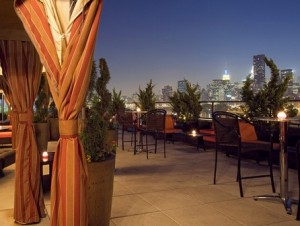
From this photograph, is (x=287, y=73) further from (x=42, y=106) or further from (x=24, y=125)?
(x=42, y=106)

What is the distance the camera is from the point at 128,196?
4355 mm

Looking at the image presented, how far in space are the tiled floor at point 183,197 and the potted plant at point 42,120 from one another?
182 centimetres

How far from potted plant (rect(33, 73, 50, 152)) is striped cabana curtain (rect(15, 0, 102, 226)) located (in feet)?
15.3

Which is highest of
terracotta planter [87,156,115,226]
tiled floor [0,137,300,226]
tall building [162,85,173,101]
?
tall building [162,85,173,101]

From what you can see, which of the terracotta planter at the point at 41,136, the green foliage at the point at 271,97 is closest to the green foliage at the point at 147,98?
the terracotta planter at the point at 41,136

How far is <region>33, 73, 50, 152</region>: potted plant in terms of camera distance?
820cm

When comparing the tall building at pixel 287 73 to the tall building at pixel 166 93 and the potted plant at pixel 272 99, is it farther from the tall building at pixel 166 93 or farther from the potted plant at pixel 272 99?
the tall building at pixel 166 93

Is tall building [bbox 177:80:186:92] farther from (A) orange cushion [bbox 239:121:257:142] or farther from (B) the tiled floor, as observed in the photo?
(A) orange cushion [bbox 239:121:257:142]

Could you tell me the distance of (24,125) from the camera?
3650 mm

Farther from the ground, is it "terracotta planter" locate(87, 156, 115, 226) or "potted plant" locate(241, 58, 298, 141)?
"potted plant" locate(241, 58, 298, 141)

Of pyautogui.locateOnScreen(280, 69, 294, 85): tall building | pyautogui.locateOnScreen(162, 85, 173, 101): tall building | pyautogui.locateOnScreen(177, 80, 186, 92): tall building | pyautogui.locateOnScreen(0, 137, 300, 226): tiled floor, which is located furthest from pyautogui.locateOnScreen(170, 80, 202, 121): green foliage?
pyautogui.locateOnScreen(0, 137, 300, 226): tiled floor

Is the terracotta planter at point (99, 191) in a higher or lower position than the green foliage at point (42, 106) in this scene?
lower

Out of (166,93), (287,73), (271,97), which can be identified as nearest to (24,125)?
(271,97)

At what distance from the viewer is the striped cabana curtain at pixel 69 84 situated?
88.0 inches
